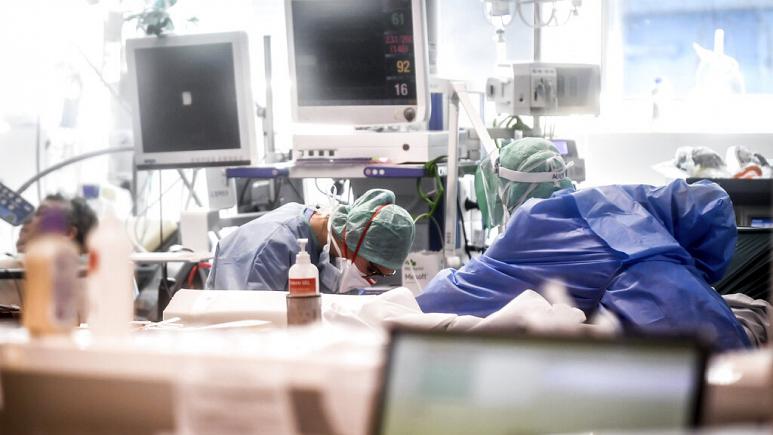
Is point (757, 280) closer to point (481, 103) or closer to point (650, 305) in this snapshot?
point (650, 305)

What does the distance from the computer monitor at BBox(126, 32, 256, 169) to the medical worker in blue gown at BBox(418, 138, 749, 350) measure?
1791mm

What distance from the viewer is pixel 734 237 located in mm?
2680

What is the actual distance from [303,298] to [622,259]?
1.04 meters

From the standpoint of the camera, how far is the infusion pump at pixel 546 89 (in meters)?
4.54

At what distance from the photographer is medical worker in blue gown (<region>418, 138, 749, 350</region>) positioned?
2451 mm

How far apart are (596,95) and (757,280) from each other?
178 cm

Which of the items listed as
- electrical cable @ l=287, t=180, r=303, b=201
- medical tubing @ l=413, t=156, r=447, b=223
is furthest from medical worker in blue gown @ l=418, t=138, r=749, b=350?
electrical cable @ l=287, t=180, r=303, b=201

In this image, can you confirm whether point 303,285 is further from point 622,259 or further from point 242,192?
point 242,192

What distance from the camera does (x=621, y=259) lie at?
258 cm

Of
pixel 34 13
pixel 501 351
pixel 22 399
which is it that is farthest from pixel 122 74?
pixel 501 351

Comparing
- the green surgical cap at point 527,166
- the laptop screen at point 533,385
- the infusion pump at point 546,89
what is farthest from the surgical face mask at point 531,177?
the laptop screen at point 533,385

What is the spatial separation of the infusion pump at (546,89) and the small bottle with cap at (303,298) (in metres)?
2.77

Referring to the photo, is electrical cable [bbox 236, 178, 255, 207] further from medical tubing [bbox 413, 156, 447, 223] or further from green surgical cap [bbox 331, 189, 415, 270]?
green surgical cap [bbox 331, 189, 415, 270]

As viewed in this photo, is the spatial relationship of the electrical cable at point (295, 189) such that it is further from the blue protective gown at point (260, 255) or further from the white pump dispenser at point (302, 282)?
the white pump dispenser at point (302, 282)
